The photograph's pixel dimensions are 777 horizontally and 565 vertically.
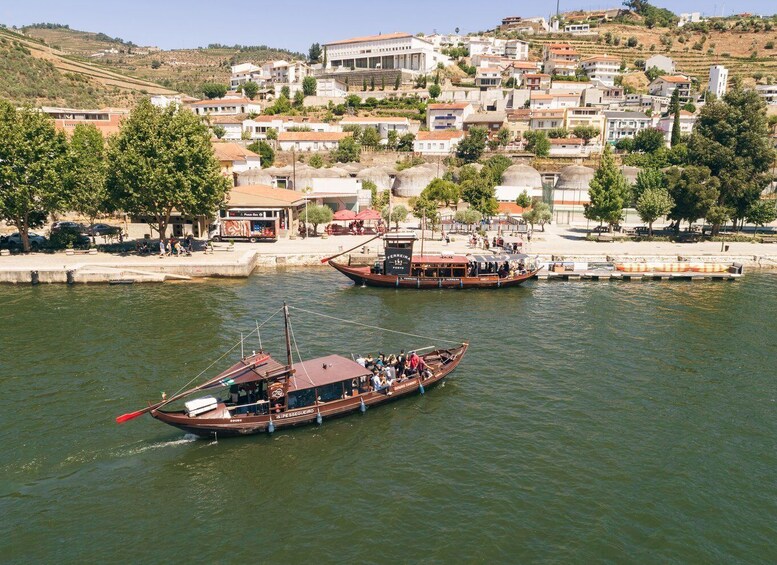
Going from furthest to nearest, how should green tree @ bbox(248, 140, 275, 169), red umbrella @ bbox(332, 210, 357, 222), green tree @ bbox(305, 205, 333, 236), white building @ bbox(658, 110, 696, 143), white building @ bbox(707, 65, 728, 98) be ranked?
white building @ bbox(707, 65, 728, 98)
white building @ bbox(658, 110, 696, 143)
green tree @ bbox(248, 140, 275, 169)
red umbrella @ bbox(332, 210, 357, 222)
green tree @ bbox(305, 205, 333, 236)

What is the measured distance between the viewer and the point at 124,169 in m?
47.3

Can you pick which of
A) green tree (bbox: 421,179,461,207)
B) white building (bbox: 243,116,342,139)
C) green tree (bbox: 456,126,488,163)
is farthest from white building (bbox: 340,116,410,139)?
green tree (bbox: 421,179,461,207)

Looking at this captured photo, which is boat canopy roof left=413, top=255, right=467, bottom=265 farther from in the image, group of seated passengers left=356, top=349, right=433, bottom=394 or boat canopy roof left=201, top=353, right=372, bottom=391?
boat canopy roof left=201, top=353, right=372, bottom=391

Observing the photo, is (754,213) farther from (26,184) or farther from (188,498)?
(26,184)

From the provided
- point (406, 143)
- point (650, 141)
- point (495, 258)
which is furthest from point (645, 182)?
point (406, 143)

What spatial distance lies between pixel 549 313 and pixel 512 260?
953 centimetres

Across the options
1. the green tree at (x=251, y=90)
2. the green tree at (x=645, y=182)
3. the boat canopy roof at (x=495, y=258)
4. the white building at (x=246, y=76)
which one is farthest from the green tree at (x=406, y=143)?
the white building at (x=246, y=76)

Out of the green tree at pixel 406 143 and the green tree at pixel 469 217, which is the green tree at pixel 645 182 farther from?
the green tree at pixel 406 143

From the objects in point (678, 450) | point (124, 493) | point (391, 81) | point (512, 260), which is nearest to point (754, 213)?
point (512, 260)

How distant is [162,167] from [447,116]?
266 feet

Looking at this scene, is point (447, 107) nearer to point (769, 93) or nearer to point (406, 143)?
point (406, 143)

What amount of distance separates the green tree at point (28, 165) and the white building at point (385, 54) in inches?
4728

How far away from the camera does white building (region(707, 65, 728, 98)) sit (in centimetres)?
14400

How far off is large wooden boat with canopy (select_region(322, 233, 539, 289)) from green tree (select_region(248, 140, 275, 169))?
57726 millimetres
